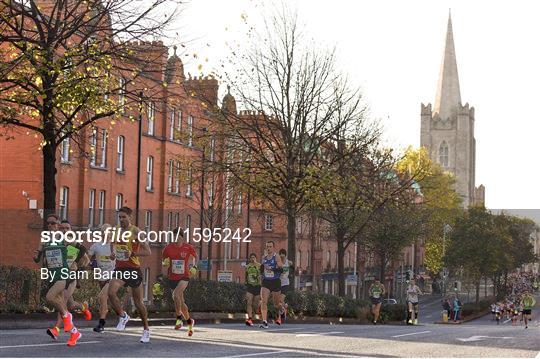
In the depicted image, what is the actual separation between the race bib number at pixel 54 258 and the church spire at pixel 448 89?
6489 inches

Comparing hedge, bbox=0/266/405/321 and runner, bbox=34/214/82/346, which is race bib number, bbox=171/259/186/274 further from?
hedge, bbox=0/266/405/321

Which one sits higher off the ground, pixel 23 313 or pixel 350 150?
pixel 350 150

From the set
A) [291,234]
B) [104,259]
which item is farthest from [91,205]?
[104,259]

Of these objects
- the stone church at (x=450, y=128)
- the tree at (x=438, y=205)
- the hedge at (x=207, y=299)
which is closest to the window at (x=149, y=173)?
the hedge at (x=207, y=299)

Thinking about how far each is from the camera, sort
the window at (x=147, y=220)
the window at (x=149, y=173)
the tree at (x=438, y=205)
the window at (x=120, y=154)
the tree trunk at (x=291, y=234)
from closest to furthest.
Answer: the tree trunk at (x=291, y=234), the window at (x=120, y=154), the window at (x=147, y=220), the window at (x=149, y=173), the tree at (x=438, y=205)

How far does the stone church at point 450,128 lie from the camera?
573ft

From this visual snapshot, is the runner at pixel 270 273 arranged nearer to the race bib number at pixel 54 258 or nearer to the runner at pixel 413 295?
the race bib number at pixel 54 258

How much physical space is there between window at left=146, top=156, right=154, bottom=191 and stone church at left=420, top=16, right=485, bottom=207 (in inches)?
4857

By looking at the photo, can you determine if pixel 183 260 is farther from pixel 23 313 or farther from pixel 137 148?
pixel 137 148

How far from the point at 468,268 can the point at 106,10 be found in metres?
71.9

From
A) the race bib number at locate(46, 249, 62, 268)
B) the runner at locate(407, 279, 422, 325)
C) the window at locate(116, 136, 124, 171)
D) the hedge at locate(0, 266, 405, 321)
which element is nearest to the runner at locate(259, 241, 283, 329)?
the hedge at locate(0, 266, 405, 321)

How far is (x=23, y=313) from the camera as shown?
869 inches

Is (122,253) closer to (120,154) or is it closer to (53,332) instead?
(53,332)

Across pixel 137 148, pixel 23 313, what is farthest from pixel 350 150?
pixel 23 313
